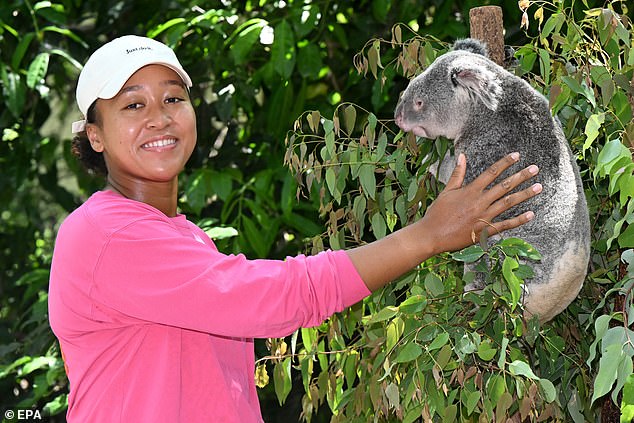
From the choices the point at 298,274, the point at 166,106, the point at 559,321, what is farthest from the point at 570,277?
the point at 166,106

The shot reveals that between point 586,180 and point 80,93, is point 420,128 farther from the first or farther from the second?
point 80,93

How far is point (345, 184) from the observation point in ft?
6.35

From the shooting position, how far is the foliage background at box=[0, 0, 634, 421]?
1.41m

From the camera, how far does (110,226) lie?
1.30 metres

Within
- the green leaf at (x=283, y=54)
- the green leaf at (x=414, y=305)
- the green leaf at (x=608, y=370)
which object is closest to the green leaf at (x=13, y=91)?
the green leaf at (x=283, y=54)

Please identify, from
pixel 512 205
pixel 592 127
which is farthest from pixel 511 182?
pixel 592 127

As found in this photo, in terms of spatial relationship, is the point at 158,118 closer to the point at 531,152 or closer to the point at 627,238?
the point at 531,152

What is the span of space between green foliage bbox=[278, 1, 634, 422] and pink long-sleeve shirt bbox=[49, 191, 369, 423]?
0.18 m

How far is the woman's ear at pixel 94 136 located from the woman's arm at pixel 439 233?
443mm

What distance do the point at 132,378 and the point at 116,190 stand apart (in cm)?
30

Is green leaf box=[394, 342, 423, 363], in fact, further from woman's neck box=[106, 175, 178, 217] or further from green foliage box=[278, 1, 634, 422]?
woman's neck box=[106, 175, 178, 217]

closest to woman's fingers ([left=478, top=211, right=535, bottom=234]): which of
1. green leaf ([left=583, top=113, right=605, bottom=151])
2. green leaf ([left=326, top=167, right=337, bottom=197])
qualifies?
green leaf ([left=583, top=113, right=605, bottom=151])

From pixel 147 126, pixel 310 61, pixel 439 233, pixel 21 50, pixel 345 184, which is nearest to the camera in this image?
pixel 439 233

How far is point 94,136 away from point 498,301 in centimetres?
67
